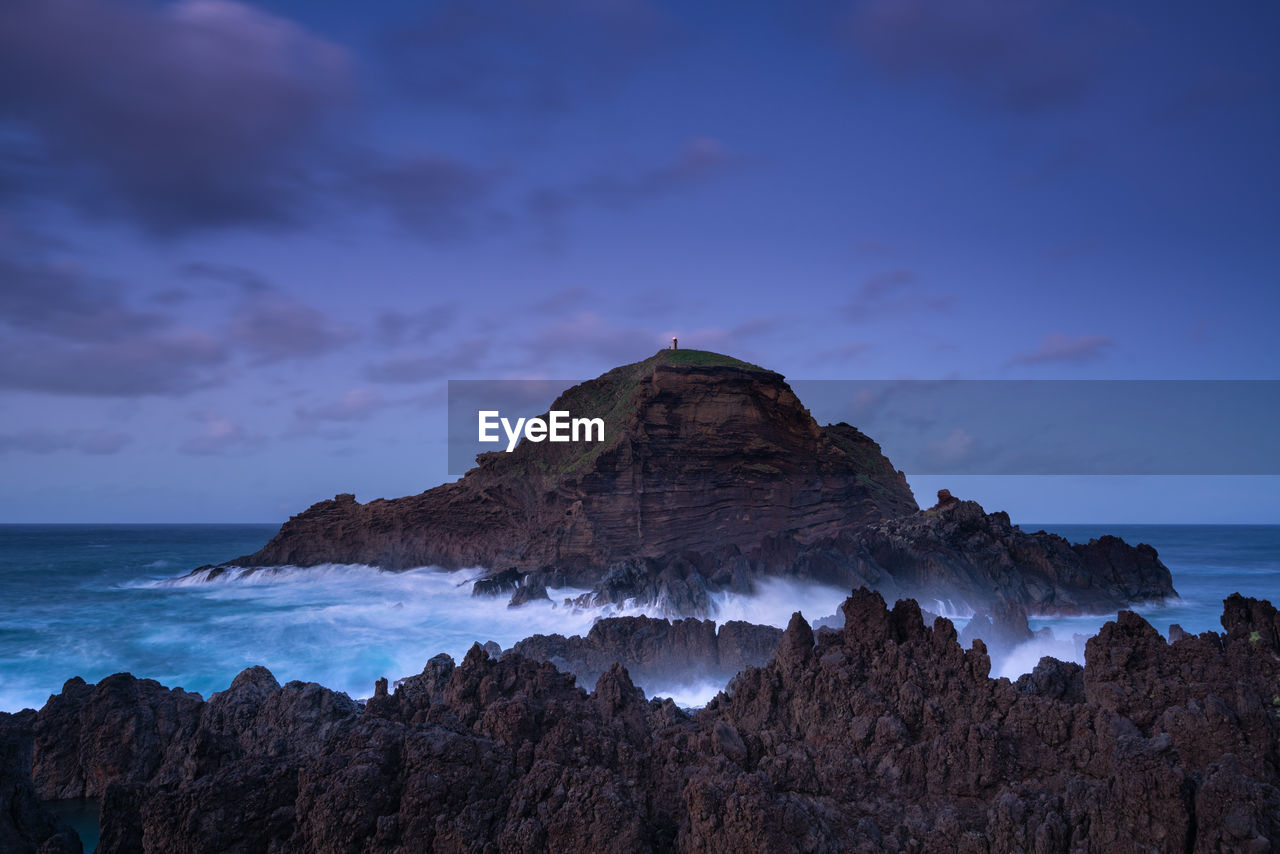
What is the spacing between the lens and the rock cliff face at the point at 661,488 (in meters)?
36.4

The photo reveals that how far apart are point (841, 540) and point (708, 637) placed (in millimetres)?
16602

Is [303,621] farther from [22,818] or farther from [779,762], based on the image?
[779,762]

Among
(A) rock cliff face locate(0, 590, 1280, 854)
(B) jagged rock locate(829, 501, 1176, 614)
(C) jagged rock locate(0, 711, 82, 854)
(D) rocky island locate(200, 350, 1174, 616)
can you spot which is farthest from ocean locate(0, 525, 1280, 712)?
(C) jagged rock locate(0, 711, 82, 854)

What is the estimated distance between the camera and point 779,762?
21.4 ft

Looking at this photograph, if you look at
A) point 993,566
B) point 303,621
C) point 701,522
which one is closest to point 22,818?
point 303,621

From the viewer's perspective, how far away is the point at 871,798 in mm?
6434

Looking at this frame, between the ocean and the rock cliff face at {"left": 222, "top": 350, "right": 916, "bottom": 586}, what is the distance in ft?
9.73

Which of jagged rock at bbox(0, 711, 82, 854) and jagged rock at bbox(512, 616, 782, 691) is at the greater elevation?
jagged rock at bbox(0, 711, 82, 854)

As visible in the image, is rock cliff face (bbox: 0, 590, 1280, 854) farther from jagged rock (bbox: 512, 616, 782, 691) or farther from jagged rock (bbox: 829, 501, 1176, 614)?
jagged rock (bbox: 829, 501, 1176, 614)

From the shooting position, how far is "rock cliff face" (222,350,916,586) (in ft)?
120

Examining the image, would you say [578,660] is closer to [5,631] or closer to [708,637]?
[708,637]

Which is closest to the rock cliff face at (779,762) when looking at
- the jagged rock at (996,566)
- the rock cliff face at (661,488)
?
the jagged rock at (996,566)

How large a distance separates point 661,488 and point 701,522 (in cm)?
252

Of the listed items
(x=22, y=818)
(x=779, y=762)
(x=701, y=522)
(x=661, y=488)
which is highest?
(x=661, y=488)
